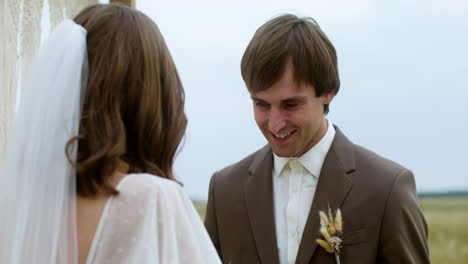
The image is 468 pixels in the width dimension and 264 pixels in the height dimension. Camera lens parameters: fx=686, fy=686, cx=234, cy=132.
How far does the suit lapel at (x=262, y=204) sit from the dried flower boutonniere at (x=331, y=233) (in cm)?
33

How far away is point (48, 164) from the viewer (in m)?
2.27

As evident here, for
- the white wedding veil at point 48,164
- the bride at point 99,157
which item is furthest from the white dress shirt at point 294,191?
the white wedding veil at point 48,164

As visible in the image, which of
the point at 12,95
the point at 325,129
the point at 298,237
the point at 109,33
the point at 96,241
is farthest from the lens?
the point at 325,129

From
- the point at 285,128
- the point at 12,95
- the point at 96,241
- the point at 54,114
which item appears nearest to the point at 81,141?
the point at 54,114

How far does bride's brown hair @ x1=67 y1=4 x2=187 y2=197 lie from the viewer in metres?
2.22

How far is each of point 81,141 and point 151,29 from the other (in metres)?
0.46

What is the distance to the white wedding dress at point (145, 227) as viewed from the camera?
2.18 metres

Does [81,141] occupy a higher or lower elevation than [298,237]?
higher

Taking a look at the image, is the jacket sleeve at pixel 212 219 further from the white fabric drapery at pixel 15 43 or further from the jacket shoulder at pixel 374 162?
the white fabric drapery at pixel 15 43

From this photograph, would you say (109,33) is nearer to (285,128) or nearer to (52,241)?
(52,241)

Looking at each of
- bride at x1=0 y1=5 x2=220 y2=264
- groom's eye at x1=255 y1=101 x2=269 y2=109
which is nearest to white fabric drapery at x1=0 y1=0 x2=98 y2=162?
bride at x1=0 y1=5 x2=220 y2=264

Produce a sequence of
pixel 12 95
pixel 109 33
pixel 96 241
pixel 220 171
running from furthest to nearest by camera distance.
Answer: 1. pixel 220 171
2. pixel 12 95
3. pixel 109 33
4. pixel 96 241

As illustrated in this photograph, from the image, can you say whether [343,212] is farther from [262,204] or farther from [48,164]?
[48,164]

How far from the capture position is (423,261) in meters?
3.53
